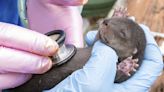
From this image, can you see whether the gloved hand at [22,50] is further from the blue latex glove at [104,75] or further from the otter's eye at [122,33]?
the otter's eye at [122,33]

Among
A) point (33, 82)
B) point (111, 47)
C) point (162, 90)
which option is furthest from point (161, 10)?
point (33, 82)

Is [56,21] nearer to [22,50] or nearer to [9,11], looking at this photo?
[9,11]

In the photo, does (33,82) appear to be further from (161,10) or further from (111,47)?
(161,10)

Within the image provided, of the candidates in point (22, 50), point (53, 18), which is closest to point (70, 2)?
point (53, 18)

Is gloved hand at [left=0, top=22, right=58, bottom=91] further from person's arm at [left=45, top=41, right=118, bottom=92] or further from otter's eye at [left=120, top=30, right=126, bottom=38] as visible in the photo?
otter's eye at [left=120, top=30, right=126, bottom=38]

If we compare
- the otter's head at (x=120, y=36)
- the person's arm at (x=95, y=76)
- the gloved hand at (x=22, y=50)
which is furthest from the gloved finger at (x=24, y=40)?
the otter's head at (x=120, y=36)

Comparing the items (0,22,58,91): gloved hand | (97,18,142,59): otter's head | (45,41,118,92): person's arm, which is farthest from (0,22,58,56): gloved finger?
(97,18,142,59): otter's head
